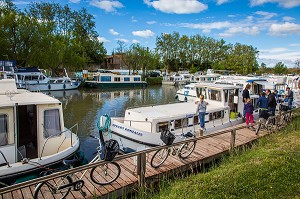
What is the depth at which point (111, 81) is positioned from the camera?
50219 mm

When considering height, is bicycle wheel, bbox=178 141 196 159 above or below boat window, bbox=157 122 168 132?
below

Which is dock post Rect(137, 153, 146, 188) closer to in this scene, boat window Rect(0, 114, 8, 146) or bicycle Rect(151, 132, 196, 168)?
bicycle Rect(151, 132, 196, 168)

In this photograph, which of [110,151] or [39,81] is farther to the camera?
[39,81]

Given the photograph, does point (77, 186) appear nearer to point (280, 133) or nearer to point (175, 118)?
point (175, 118)

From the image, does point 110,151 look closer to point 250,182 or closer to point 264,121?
point 250,182

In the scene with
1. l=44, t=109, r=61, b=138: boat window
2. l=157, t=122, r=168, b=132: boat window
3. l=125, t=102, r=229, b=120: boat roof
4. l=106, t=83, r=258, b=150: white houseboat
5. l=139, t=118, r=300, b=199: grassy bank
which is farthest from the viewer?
l=125, t=102, r=229, b=120: boat roof

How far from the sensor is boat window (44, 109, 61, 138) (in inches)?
347

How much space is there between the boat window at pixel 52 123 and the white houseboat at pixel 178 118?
132 inches

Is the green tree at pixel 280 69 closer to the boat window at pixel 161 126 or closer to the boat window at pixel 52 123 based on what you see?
the boat window at pixel 161 126

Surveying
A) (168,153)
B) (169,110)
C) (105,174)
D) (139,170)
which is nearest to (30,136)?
(105,174)

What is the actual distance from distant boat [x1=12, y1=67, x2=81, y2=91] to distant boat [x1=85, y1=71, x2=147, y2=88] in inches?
208

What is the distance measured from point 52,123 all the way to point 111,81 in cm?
4176

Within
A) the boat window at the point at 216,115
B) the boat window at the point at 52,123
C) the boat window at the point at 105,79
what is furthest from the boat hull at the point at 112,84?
the boat window at the point at 52,123

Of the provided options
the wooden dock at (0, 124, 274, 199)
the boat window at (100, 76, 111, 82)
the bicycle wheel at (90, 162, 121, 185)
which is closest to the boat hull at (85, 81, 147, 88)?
the boat window at (100, 76, 111, 82)
